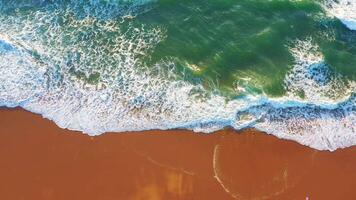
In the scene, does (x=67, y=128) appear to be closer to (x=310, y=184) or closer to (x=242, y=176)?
(x=242, y=176)

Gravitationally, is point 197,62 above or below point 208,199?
above

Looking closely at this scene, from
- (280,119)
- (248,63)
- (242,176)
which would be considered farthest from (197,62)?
(242,176)

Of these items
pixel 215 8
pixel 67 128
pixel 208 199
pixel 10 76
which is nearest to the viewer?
pixel 208 199

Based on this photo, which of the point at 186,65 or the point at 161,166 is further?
the point at 186,65

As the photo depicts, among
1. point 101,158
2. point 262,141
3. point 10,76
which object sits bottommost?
point 262,141

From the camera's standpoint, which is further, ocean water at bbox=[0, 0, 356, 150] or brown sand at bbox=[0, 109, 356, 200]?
ocean water at bbox=[0, 0, 356, 150]
